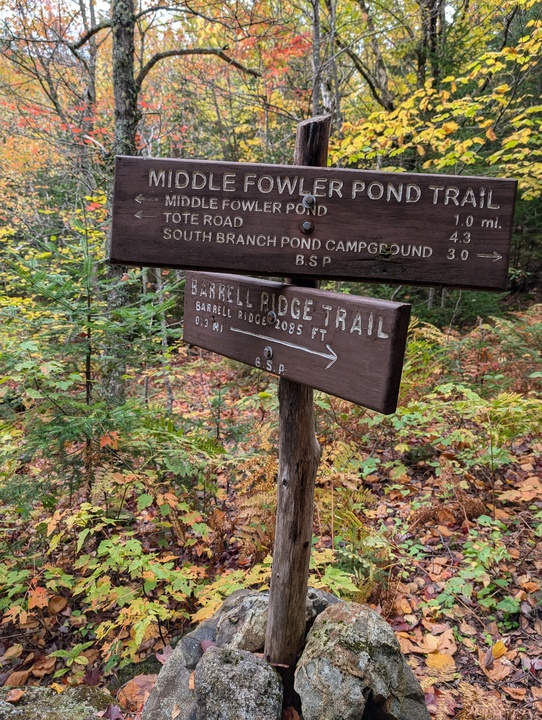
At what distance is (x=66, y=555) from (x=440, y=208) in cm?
417

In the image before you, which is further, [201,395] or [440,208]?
[201,395]

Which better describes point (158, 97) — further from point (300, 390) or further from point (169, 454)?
point (300, 390)

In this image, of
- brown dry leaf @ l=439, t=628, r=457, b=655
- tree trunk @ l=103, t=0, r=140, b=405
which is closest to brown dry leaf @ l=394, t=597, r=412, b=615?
brown dry leaf @ l=439, t=628, r=457, b=655

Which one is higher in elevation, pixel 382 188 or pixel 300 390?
pixel 382 188

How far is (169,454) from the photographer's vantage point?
3.85 m

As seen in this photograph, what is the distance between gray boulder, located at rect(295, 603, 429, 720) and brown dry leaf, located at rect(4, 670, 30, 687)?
228 cm

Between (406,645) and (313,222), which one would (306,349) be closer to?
(313,222)

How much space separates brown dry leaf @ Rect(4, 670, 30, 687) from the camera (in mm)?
3163

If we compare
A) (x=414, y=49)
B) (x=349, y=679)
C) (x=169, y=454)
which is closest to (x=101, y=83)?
(x=414, y=49)

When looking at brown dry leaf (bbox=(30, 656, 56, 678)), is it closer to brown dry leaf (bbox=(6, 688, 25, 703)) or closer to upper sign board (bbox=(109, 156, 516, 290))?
brown dry leaf (bbox=(6, 688, 25, 703))

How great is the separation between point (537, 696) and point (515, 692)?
119 mm

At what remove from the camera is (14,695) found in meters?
2.67

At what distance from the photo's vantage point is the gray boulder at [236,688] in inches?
83.5

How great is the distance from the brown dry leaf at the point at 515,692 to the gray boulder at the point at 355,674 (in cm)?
59
